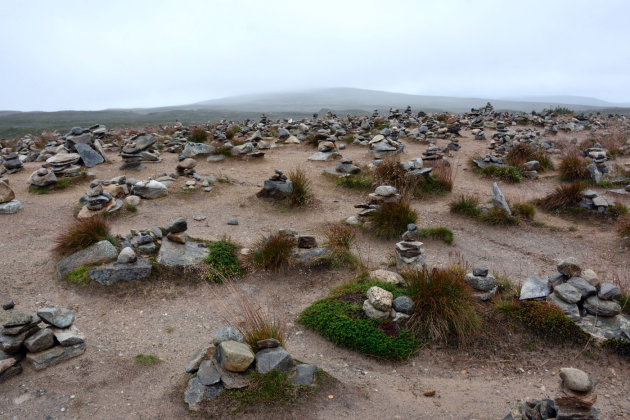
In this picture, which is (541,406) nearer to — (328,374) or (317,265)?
(328,374)

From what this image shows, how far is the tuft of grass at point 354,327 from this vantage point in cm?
543

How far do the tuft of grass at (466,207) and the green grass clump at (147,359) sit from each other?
27.7ft

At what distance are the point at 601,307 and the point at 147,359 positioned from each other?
6.37 m

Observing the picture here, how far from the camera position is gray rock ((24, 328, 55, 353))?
4.94 meters

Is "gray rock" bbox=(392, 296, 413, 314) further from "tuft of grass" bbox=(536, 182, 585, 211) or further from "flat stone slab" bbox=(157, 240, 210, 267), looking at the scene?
"tuft of grass" bbox=(536, 182, 585, 211)

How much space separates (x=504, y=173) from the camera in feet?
46.0

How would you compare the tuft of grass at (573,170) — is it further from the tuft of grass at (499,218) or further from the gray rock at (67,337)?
the gray rock at (67,337)

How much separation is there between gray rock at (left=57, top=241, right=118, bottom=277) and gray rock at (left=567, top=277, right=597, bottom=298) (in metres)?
7.87

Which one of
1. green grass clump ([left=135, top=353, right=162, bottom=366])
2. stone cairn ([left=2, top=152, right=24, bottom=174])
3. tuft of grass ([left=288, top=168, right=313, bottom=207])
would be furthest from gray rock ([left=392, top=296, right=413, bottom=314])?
stone cairn ([left=2, top=152, right=24, bottom=174])

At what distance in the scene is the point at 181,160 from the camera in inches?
567

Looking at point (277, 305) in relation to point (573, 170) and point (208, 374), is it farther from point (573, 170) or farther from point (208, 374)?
point (573, 170)

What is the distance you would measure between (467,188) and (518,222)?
3194mm

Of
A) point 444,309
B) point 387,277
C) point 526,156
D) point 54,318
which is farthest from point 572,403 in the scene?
point 526,156

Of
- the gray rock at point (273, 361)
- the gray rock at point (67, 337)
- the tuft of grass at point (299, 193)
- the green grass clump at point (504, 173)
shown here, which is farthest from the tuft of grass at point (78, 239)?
the green grass clump at point (504, 173)
